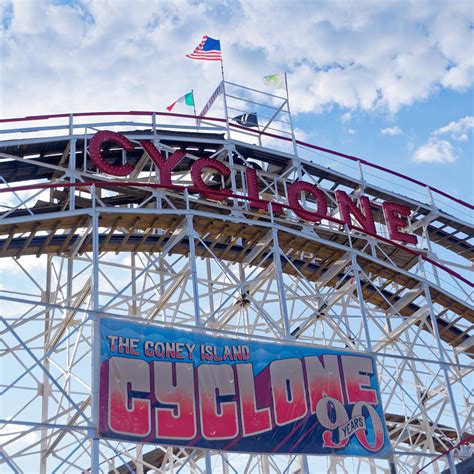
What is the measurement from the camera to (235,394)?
67.7 feet

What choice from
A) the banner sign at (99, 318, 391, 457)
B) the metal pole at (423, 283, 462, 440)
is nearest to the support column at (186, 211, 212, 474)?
the banner sign at (99, 318, 391, 457)

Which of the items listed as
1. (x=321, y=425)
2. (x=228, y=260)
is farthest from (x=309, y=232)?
(x=321, y=425)

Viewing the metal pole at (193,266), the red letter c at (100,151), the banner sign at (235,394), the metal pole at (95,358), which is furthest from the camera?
the red letter c at (100,151)

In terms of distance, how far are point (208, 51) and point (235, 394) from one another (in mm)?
13616

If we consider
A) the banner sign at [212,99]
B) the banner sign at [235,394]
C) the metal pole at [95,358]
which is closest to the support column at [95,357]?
the metal pole at [95,358]

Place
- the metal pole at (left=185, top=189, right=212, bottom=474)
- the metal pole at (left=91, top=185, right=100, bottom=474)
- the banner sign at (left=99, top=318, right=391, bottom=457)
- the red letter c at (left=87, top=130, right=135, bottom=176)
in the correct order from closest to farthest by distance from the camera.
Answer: the metal pole at (left=91, top=185, right=100, bottom=474) → the banner sign at (left=99, top=318, right=391, bottom=457) → the metal pole at (left=185, top=189, right=212, bottom=474) → the red letter c at (left=87, top=130, right=135, bottom=176)

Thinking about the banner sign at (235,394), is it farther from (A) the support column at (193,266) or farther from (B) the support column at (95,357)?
(A) the support column at (193,266)

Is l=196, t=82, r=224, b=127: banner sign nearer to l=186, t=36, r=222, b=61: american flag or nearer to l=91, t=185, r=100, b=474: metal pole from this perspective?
l=186, t=36, r=222, b=61: american flag

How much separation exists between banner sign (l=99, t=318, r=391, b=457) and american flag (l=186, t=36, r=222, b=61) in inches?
465

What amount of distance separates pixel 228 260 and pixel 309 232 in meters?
2.57

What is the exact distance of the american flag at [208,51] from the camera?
2936cm

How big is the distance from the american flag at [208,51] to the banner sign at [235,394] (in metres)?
11.8

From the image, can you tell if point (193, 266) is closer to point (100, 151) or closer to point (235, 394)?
point (235, 394)

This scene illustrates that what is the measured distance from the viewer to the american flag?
96.3ft
